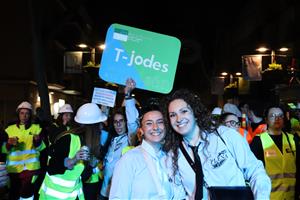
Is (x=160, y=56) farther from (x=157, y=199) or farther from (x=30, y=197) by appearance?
(x=30, y=197)

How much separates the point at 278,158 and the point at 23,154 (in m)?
5.02

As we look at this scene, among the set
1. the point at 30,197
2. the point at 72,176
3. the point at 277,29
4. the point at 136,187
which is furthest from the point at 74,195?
the point at 277,29

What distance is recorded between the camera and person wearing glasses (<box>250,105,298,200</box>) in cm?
477

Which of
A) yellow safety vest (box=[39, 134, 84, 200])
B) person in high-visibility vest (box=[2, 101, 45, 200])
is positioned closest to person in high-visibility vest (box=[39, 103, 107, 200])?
yellow safety vest (box=[39, 134, 84, 200])

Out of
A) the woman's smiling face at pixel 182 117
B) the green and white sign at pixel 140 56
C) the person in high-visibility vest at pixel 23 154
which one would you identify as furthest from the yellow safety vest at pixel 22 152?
the woman's smiling face at pixel 182 117

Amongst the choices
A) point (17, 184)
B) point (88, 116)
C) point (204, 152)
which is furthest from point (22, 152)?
point (204, 152)

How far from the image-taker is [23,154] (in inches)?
304

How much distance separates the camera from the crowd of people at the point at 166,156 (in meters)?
2.94

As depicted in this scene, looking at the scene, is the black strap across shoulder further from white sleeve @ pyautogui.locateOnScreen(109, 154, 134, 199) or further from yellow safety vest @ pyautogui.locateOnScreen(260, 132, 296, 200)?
yellow safety vest @ pyautogui.locateOnScreen(260, 132, 296, 200)

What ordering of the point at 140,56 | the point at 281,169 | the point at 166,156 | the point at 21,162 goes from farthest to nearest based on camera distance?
the point at 21,162
the point at 281,169
the point at 140,56
the point at 166,156

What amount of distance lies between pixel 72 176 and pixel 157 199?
1.60m

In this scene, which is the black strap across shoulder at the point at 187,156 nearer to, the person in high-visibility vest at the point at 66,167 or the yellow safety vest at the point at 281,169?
the person in high-visibility vest at the point at 66,167

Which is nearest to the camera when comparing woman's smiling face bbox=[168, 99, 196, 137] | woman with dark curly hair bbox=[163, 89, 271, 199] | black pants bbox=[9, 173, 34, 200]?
woman with dark curly hair bbox=[163, 89, 271, 199]

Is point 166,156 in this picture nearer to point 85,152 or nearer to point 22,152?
point 85,152
